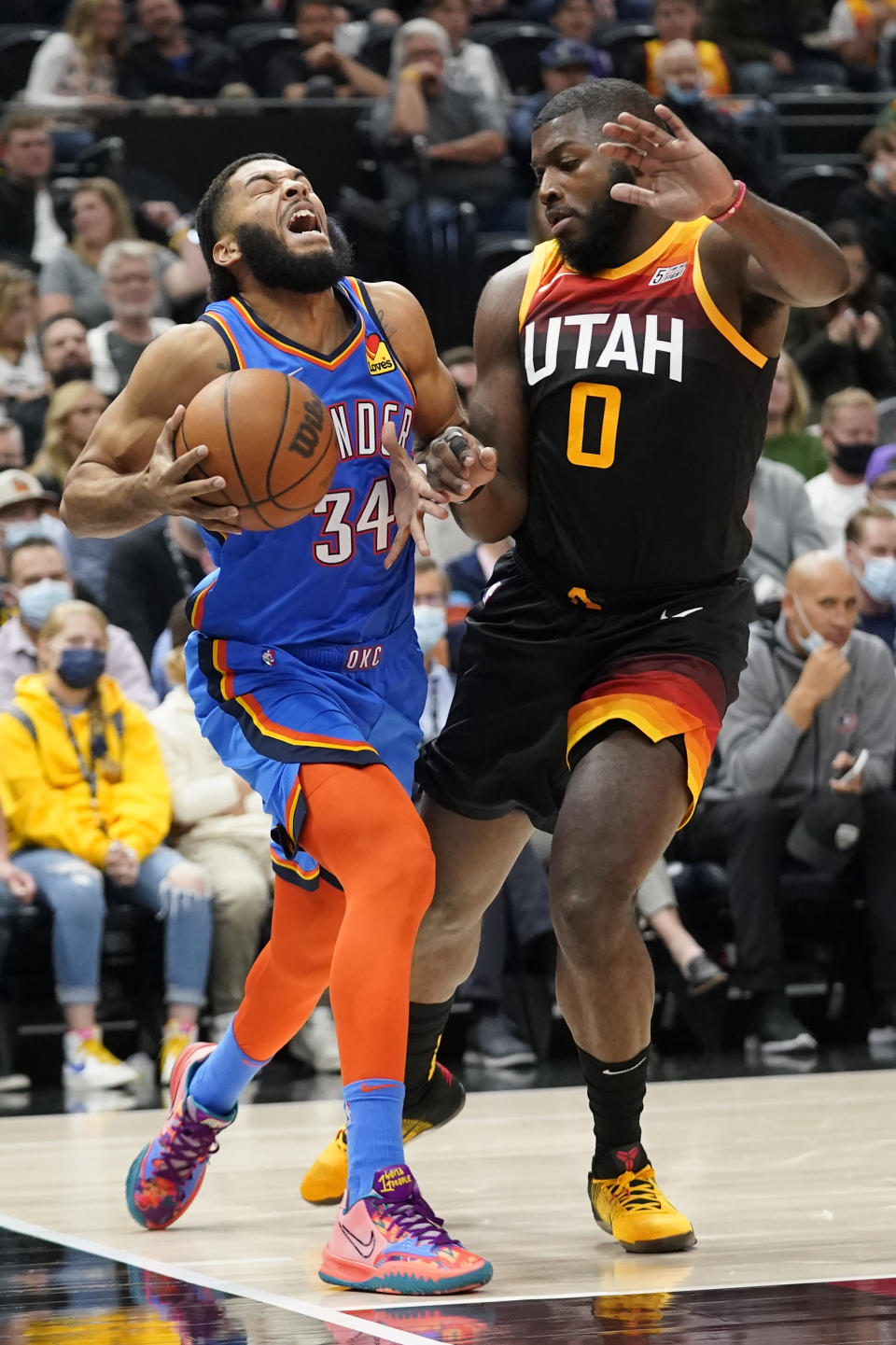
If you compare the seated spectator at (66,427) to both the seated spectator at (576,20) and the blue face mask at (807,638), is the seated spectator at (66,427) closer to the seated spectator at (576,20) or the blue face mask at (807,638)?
the blue face mask at (807,638)

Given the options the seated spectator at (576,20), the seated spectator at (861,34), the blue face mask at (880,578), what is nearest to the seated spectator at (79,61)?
the seated spectator at (576,20)

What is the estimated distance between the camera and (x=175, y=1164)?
4297mm

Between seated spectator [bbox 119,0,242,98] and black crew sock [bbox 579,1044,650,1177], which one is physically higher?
seated spectator [bbox 119,0,242,98]

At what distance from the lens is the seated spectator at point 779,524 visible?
336 inches

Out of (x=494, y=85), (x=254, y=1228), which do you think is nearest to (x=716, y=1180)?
(x=254, y=1228)

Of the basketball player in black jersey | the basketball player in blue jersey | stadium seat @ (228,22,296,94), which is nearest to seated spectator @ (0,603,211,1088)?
the basketball player in blue jersey

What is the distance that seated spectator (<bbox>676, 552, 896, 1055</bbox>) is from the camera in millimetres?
7324

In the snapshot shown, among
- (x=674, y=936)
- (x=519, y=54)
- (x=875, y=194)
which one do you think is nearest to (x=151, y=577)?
(x=674, y=936)

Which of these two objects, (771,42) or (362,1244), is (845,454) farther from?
(362,1244)

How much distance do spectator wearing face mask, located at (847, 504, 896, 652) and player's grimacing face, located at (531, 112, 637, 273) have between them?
4319 mm

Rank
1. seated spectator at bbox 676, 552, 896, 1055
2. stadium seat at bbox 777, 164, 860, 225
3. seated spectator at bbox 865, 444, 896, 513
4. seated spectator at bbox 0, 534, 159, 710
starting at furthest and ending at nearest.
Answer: stadium seat at bbox 777, 164, 860, 225
seated spectator at bbox 865, 444, 896, 513
seated spectator at bbox 0, 534, 159, 710
seated spectator at bbox 676, 552, 896, 1055

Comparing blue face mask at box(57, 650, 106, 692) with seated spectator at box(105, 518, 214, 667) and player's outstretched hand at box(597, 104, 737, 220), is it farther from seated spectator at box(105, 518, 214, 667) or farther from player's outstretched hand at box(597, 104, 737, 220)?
player's outstretched hand at box(597, 104, 737, 220)

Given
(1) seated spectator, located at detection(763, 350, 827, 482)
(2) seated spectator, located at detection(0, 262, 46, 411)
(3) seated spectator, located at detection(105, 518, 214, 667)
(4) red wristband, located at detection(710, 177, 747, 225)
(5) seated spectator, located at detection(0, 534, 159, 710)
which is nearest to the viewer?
(4) red wristband, located at detection(710, 177, 747, 225)

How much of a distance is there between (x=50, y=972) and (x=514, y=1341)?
4.57 meters
